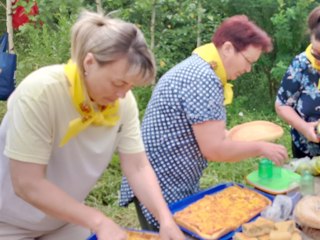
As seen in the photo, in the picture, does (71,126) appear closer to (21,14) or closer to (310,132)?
(310,132)

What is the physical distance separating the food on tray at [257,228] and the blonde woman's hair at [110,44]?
684 millimetres

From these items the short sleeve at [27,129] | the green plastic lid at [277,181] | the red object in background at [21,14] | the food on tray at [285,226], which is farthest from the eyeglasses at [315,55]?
the red object in background at [21,14]

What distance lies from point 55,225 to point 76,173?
25 cm

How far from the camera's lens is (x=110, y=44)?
4.77 ft

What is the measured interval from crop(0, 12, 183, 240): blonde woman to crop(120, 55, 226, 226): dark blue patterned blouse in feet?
1.20

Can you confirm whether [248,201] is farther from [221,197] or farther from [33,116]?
[33,116]

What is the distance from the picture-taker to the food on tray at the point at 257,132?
240 centimetres

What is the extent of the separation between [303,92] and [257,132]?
0.40m

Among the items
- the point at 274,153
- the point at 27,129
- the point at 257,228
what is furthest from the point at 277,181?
the point at 27,129

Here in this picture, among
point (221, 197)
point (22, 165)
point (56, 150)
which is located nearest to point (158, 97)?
point (221, 197)

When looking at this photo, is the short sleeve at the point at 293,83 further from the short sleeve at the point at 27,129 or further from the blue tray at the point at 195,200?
the short sleeve at the point at 27,129

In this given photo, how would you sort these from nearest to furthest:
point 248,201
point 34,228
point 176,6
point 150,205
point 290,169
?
point 34,228 < point 150,205 < point 248,201 < point 290,169 < point 176,6

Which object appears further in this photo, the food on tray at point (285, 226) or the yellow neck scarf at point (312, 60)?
the yellow neck scarf at point (312, 60)

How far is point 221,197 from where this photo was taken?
2100 mm
